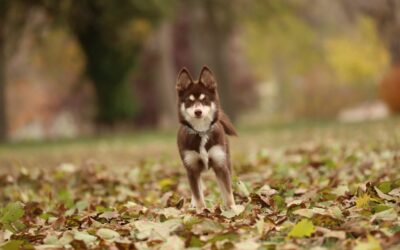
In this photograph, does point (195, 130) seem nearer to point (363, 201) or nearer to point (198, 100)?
point (198, 100)

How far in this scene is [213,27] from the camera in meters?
29.2

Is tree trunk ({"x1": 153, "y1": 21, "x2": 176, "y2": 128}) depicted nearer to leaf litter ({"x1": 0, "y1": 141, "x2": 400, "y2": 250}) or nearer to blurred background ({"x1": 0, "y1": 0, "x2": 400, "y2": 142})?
blurred background ({"x1": 0, "y1": 0, "x2": 400, "y2": 142})

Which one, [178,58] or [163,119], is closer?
[163,119]

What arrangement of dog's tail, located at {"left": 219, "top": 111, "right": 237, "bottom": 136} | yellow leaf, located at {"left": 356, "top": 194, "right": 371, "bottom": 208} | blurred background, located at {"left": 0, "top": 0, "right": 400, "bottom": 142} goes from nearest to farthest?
yellow leaf, located at {"left": 356, "top": 194, "right": 371, "bottom": 208} < dog's tail, located at {"left": 219, "top": 111, "right": 237, "bottom": 136} < blurred background, located at {"left": 0, "top": 0, "right": 400, "bottom": 142}

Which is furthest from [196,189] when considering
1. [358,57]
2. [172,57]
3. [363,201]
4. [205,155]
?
[358,57]

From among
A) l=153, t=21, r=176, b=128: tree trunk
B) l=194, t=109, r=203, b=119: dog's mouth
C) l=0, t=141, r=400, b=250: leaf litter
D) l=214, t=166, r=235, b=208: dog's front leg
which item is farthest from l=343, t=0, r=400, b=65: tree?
l=194, t=109, r=203, b=119: dog's mouth

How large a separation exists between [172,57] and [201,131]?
33770mm

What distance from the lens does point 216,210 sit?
6.02 metres

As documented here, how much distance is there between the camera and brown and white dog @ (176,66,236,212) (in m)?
6.25

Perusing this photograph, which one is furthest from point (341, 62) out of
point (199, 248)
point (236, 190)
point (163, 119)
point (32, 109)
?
point (199, 248)

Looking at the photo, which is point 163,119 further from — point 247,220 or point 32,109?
point 247,220

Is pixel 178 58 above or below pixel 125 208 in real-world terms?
above

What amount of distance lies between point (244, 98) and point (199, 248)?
1619 inches

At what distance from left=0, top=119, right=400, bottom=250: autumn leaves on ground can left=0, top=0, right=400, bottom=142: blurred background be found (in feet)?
42.0
